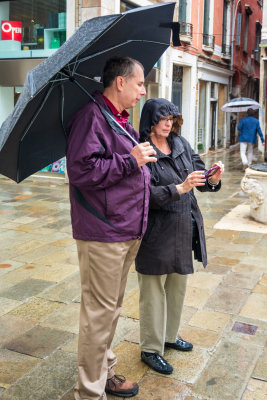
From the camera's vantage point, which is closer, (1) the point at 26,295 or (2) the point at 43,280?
(1) the point at 26,295

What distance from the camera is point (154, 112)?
10.2 ft

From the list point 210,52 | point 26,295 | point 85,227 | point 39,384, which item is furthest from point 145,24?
point 210,52

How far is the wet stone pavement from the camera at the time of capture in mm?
3105

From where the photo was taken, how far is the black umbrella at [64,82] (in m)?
2.38

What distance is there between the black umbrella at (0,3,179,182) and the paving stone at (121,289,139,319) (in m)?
1.65

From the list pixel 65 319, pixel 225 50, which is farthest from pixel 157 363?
pixel 225 50

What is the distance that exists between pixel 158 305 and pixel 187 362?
483 millimetres

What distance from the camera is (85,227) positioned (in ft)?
8.52

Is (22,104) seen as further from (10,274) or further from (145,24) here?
(10,274)

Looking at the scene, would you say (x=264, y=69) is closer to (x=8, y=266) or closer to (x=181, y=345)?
(x=8, y=266)

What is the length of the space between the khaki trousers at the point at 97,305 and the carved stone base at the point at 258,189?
5.01 meters

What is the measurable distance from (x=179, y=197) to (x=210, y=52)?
60.0 feet

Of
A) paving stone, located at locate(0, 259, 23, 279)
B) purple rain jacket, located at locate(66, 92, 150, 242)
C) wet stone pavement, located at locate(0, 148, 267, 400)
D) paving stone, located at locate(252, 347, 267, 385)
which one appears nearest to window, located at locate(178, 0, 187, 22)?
wet stone pavement, located at locate(0, 148, 267, 400)

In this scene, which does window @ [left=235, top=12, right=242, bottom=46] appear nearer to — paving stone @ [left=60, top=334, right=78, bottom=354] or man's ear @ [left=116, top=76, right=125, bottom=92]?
paving stone @ [left=60, top=334, right=78, bottom=354]
